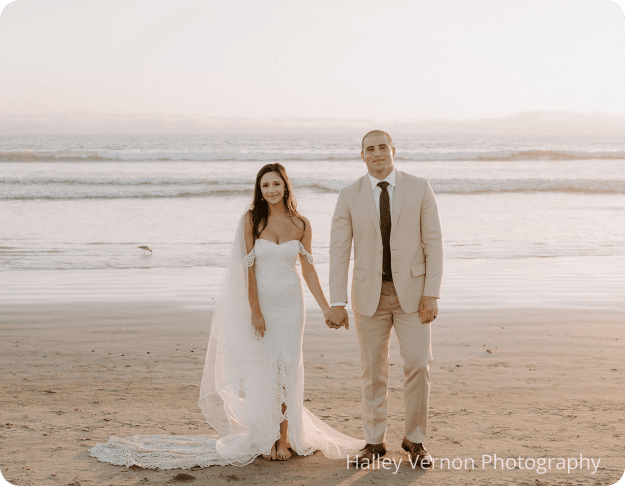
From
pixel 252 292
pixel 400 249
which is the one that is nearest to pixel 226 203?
pixel 252 292

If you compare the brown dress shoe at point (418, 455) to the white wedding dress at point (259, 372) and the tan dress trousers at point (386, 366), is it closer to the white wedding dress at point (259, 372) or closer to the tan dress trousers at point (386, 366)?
the tan dress trousers at point (386, 366)

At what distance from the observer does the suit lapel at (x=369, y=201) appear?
3770 millimetres

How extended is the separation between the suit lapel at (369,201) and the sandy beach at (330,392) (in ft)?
5.01

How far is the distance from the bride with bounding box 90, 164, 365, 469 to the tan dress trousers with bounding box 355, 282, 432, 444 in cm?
29

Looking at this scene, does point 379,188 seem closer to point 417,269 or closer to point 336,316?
point 417,269

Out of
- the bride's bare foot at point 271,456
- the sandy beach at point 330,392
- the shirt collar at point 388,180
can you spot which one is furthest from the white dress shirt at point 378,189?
the sandy beach at point 330,392

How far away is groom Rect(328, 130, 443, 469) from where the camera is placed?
3740mm

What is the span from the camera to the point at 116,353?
5.94 meters

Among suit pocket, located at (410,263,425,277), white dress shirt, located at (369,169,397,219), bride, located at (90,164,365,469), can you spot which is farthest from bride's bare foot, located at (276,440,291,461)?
white dress shirt, located at (369,169,397,219)

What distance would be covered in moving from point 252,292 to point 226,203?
47.7 feet

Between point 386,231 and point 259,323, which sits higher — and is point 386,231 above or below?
above

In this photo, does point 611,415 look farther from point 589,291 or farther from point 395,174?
point 589,291

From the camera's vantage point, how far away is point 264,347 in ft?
13.2

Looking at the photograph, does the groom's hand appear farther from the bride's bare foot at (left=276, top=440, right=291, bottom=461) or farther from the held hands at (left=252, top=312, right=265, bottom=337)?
the bride's bare foot at (left=276, top=440, right=291, bottom=461)
